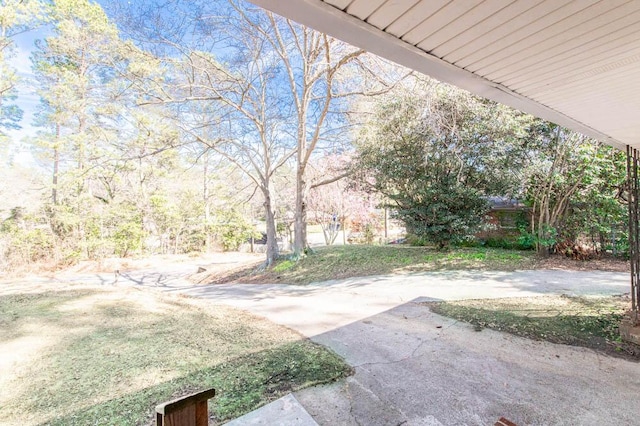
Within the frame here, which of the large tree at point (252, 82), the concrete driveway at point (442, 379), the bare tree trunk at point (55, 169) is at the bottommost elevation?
the concrete driveway at point (442, 379)

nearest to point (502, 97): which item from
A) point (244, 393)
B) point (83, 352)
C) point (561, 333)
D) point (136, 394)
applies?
point (561, 333)

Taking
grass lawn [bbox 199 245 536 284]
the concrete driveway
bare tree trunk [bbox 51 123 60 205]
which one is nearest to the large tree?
grass lawn [bbox 199 245 536 284]

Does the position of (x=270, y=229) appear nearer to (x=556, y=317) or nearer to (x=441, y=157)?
(x=441, y=157)

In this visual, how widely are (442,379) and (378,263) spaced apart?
19.9 feet

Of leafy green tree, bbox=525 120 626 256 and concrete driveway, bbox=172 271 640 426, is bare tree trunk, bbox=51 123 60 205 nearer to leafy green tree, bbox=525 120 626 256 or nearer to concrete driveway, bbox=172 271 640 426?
concrete driveway, bbox=172 271 640 426

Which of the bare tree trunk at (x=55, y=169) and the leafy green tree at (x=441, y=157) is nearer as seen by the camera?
the leafy green tree at (x=441, y=157)

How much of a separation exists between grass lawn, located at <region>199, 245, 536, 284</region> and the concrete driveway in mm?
3398

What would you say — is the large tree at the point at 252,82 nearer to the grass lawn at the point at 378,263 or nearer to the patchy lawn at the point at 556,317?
the grass lawn at the point at 378,263

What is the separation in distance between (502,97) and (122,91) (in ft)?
31.4

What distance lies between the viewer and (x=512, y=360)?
2.74 m

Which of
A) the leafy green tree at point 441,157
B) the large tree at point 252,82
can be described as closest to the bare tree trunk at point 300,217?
the large tree at point 252,82

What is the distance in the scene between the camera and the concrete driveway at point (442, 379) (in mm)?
1979

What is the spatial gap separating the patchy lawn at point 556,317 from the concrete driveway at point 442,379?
0.24 meters

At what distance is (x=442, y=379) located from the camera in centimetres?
244
